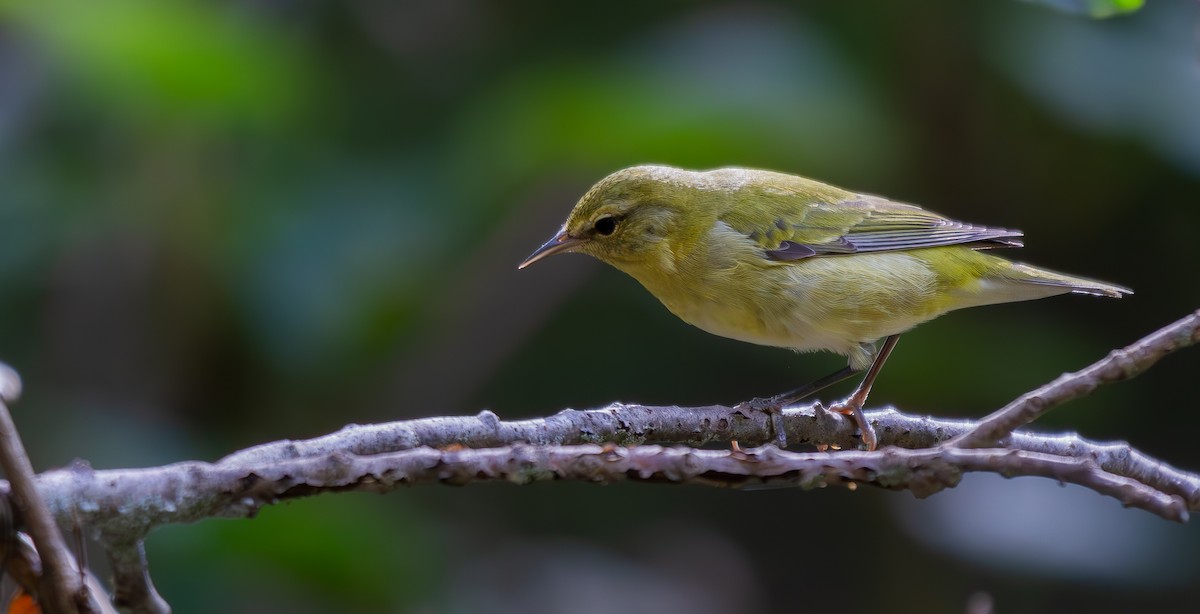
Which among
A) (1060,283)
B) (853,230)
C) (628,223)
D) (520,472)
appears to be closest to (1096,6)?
(1060,283)

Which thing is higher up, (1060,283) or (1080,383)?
(1060,283)

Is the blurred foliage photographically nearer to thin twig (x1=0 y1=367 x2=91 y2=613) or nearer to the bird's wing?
the bird's wing

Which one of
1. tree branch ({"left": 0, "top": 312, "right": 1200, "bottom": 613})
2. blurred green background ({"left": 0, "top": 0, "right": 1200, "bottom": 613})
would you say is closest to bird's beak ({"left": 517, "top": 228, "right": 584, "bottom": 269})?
blurred green background ({"left": 0, "top": 0, "right": 1200, "bottom": 613})

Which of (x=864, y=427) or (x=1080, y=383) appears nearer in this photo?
(x=1080, y=383)

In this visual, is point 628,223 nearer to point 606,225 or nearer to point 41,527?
point 606,225

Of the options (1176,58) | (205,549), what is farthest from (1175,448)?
(205,549)

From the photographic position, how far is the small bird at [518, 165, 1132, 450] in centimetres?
383

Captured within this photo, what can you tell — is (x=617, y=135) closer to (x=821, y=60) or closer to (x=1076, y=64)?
(x=821, y=60)

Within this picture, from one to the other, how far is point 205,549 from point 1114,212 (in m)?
5.33

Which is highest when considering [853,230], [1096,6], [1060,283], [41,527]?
[1096,6]

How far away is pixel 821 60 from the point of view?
237 inches

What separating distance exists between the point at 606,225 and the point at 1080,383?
2438 mm

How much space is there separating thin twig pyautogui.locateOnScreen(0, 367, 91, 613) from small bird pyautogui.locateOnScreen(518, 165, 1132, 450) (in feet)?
8.10

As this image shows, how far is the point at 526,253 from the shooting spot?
605cm
